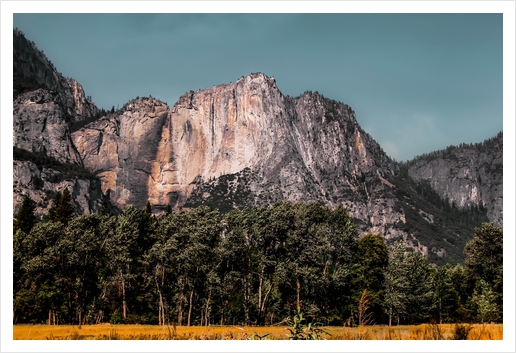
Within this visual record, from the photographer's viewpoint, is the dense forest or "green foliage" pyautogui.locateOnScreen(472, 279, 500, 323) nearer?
"green foliage" pyautogui.locateOnScreen(472, 279, 500, 323)

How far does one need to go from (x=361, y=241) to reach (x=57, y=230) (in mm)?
29527

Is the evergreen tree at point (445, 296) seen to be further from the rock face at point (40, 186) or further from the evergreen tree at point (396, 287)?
the rock face at point (40, 186)

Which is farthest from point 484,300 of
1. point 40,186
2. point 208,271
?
point 40,186

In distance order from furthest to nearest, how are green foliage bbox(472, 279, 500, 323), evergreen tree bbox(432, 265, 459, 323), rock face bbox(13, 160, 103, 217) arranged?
rock face bbox(13, 160, 103, 217) < evergreen tree bbox(432, 265, 459, 323) < green foliage bbox(472, 279, 500, 323)

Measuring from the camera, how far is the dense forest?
55.2m

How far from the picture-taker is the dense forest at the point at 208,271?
55.2m

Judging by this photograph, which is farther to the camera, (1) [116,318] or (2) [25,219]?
(2) [25,219]

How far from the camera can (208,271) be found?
55.3m

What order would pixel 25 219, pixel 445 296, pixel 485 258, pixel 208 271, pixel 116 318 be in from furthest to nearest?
pixel 445 296
pixel 25 219
pixel 485 258
pixel 208 271
pixel 116 318

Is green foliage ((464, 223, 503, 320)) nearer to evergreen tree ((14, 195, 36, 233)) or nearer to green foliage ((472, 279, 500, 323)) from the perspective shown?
green foliage ((472, 279, 500, 323))

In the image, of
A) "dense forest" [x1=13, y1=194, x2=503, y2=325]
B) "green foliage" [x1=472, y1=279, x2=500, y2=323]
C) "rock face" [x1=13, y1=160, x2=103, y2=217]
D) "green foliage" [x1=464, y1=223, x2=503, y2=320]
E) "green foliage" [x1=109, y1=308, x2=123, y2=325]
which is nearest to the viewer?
"green foliage" [x1=472, y1=279, x2=500, y2=323]

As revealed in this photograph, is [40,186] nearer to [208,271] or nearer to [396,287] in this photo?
[208,271]

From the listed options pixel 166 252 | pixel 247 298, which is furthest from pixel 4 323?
pixel 247 298

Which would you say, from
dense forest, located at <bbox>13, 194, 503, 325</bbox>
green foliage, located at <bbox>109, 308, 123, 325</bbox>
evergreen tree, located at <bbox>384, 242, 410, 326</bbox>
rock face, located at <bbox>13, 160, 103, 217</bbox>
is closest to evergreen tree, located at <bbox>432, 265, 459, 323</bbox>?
evergreen tree, located at <bbox>384, 242, 410, 326</bbox>
